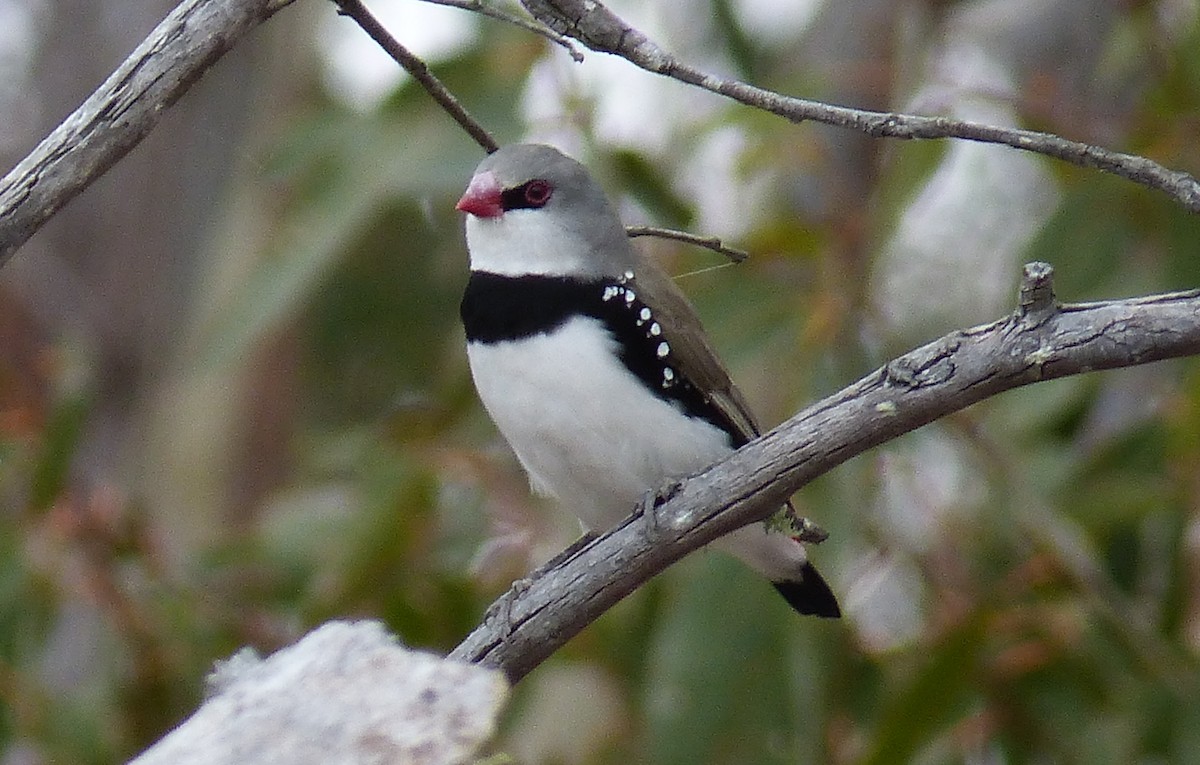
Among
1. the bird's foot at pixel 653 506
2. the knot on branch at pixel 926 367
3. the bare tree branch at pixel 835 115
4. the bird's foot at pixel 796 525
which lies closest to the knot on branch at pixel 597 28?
the bare tree branch at pixel 835 115

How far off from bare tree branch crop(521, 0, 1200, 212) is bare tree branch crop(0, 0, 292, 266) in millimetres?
368

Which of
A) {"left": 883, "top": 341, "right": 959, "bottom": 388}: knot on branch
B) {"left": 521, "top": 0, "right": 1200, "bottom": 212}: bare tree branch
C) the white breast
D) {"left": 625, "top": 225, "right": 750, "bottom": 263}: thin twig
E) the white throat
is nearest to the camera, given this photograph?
{"left": 521, "top": 0, "right": 1200, "bottom": 212}: bare tree branch

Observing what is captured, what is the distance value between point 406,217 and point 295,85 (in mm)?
804

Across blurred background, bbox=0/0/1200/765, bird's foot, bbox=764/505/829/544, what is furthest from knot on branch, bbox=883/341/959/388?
blurred background, bbox=0/0/1200/765

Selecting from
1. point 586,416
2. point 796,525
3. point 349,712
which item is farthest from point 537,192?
point 349,712

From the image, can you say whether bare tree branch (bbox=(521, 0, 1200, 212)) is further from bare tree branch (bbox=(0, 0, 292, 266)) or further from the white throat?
the white throat

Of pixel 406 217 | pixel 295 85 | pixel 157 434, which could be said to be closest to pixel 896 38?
pixel 406 217

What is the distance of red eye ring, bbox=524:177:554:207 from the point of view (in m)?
3.23

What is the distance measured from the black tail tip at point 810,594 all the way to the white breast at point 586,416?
0.56m

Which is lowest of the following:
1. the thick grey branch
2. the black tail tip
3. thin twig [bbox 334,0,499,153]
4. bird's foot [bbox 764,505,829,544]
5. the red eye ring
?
the thick grey branch

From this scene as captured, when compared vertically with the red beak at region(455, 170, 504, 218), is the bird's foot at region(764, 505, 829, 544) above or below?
below

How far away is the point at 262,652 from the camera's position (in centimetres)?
445

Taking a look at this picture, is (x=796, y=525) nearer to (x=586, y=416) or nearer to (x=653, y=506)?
(x=653, y=506)

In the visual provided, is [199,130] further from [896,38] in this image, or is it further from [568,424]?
[568,424]
